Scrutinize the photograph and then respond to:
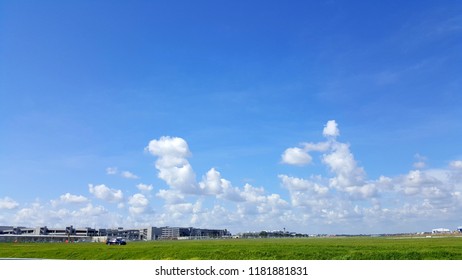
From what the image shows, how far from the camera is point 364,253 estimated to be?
70.4 metres
